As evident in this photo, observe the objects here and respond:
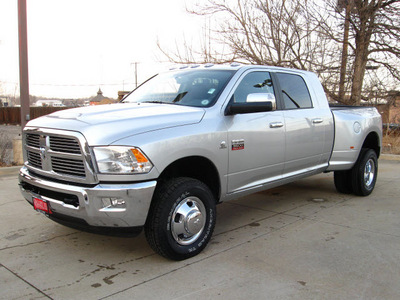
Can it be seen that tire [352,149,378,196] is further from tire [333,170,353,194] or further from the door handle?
the door handle

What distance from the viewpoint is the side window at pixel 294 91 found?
4.95 metres

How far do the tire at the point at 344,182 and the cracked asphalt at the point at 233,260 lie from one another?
770 mm

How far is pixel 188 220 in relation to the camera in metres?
3.58

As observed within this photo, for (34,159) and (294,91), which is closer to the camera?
(34,159)

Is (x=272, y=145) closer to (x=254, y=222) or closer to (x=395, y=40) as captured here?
(x=254, y=222)

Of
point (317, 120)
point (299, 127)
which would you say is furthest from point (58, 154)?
point (317, 120)

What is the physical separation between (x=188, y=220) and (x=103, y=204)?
85 centimetres

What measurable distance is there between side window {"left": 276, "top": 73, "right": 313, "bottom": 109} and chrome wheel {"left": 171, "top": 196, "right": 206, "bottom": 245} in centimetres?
198

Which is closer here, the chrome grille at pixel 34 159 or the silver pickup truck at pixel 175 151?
the silver pickup truck at pixel 175 151

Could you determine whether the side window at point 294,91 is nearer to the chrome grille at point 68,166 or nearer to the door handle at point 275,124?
the door handle at point 275,124

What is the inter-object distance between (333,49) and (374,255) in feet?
36.2

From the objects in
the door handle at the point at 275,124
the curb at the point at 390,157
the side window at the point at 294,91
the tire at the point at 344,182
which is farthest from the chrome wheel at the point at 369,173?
the curb at the point at 390,157

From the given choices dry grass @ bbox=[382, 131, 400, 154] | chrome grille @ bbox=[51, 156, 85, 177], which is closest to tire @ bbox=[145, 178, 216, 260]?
chrome grille @ bbox=[51, 156, 85, 177]

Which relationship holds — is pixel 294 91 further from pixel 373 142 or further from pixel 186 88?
pixel 373 142
